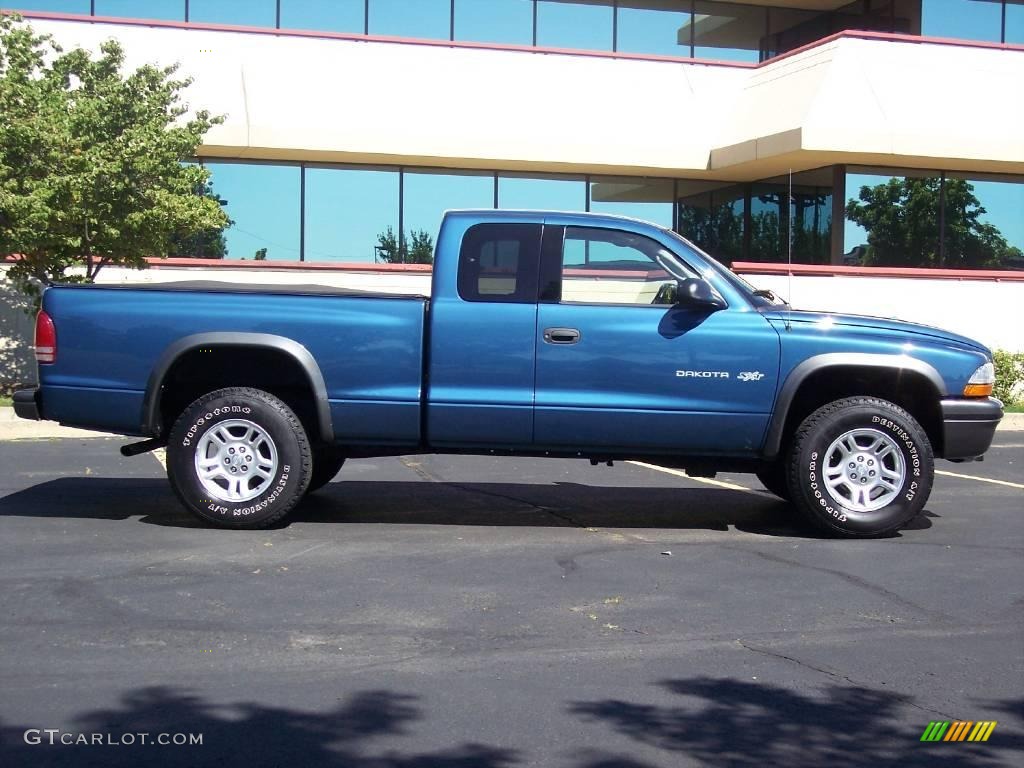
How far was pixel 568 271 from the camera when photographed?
25.3ft

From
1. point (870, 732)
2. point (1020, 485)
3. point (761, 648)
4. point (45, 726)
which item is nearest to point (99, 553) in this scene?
point (45, 726)

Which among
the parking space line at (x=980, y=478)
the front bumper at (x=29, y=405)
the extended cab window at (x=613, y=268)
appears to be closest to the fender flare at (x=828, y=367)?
the extended cab window at (x=613, y=268)

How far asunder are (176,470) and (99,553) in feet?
2.90

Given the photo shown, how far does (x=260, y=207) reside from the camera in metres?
20.9

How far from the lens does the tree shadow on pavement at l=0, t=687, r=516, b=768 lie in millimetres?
3789

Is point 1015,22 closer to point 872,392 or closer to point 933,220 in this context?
point 933,220

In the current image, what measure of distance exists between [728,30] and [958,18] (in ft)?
14.2

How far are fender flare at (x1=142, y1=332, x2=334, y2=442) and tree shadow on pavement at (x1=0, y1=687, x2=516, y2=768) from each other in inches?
130

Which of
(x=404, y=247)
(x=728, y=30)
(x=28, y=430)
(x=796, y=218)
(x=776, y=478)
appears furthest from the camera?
(x=728, y=30)

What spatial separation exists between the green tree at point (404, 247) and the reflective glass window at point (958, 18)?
10.3m

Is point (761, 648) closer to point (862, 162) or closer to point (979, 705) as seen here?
point (979, 705)

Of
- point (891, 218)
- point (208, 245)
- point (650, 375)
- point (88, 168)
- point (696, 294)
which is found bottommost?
point (650, 375)

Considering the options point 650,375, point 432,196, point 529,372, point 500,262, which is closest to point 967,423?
point 650,375

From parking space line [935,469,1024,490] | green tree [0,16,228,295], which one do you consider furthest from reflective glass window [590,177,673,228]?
parking space line [935,469,1024,490]
